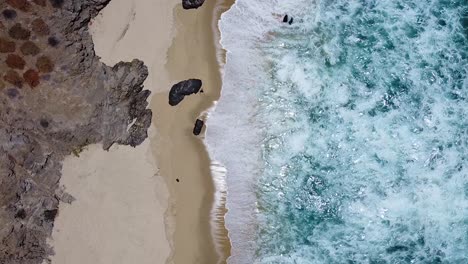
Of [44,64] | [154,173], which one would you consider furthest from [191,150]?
[44,64]

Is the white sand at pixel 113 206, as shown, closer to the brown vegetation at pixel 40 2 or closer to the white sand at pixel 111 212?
the white sand at pixel 111 212

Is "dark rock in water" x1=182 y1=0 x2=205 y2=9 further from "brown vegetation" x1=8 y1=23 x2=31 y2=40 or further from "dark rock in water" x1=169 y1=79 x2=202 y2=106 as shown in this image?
"brown vegetation" x1=8 y1=23 x2=31 y2=40

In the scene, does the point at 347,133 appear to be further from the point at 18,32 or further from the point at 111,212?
the point at 18,32

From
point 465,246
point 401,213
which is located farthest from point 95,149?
point 465,246

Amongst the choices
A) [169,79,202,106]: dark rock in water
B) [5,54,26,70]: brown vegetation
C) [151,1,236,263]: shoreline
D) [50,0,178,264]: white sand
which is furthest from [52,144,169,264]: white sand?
[5,54,26,70]: brown vegetation

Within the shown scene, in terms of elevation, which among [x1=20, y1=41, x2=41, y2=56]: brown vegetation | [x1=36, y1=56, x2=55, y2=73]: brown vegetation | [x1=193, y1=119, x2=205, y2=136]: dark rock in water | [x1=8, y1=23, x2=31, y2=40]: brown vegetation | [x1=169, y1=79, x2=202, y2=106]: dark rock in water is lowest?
[x1=193, y1=119, x2=205, y2=136]: dark rock in water

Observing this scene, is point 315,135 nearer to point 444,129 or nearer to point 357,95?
point 357,95

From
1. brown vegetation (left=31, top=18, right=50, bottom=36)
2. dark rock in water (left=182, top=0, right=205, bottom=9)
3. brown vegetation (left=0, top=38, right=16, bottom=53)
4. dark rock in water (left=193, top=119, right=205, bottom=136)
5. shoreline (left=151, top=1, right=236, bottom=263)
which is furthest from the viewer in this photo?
dark rock in water (left=182, top=0, right=205, bottom=9)
